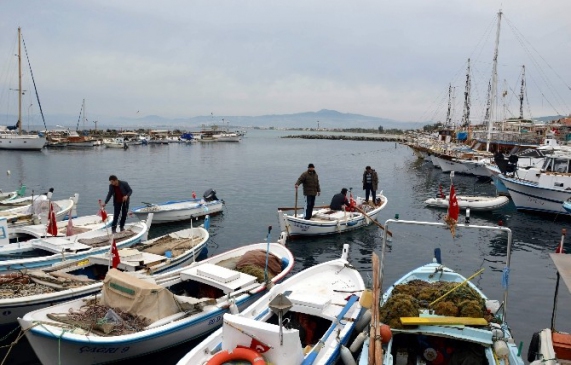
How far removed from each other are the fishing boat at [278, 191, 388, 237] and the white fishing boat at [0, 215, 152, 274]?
21.9 feet

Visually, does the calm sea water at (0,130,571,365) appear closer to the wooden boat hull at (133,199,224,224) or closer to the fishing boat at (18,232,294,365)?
the wooden boat hull at (133,199,224,224)

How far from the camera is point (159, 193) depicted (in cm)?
3434

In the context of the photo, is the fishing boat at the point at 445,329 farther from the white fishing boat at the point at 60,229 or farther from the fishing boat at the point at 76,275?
the white fishing boat at the point at 60,229

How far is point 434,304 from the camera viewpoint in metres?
9.14

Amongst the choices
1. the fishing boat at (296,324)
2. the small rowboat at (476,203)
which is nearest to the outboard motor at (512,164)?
the small rowboat at (476,203)

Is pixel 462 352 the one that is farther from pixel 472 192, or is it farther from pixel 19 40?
pixel 19 40

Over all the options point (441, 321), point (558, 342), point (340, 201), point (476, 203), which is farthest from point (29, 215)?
point (476, 203)

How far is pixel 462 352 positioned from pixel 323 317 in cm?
298

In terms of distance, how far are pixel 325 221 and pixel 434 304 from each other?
36.7 ft

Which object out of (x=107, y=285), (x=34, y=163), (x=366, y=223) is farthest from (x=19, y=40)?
(x=107, y=285)

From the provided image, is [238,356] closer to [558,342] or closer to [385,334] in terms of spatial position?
[385,334]

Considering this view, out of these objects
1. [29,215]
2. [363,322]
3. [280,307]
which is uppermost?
[280,307]

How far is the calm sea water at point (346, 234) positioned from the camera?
1487cm

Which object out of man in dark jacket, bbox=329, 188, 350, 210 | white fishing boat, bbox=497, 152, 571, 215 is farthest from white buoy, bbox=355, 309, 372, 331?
white fishing boat, bbox=497, 152, 571, 215
